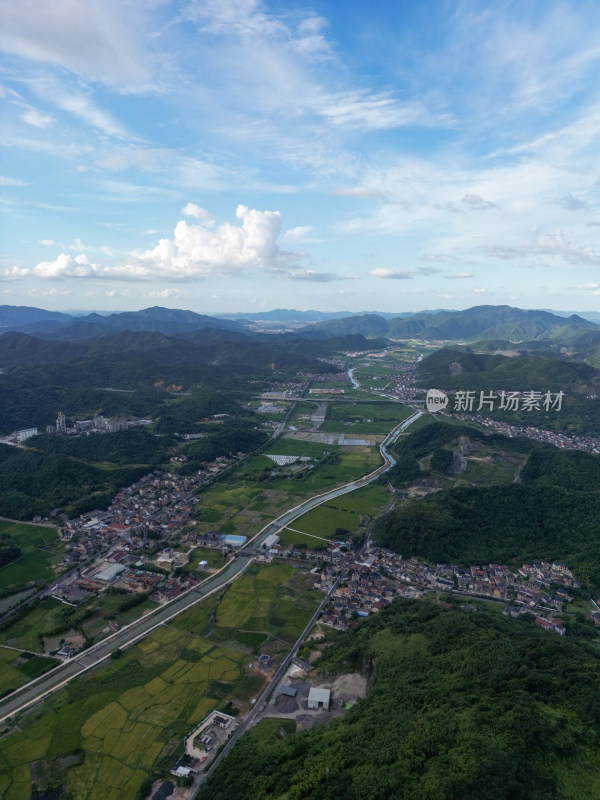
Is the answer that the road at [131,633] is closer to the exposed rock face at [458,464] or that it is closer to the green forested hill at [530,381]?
the exposed rock face at [458,464]

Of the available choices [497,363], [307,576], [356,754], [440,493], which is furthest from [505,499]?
[497,363]

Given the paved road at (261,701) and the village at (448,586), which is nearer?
the paved road at (261,701)

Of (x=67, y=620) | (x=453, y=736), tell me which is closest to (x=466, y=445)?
(x=453, y=736)

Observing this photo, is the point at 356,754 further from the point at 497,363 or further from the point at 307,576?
the point at 497,363

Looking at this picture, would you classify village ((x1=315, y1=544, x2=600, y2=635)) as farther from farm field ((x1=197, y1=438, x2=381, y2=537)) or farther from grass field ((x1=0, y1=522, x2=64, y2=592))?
grass field ((x1=0, y1=522, x2=64, y2=592))

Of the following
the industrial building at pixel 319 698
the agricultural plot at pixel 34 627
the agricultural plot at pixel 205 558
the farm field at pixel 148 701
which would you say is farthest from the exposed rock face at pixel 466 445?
the agricultural plot at pixel 34 627

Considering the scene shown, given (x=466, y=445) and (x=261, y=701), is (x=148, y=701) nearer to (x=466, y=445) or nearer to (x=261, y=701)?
(x=261, y=701)
